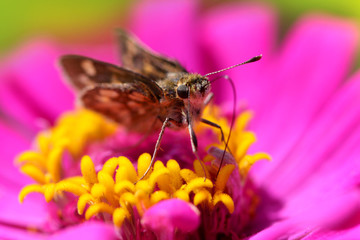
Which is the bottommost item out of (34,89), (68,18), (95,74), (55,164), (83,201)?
(83,201)

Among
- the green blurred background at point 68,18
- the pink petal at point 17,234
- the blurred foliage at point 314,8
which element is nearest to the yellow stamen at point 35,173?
the pink petal at point 17,234

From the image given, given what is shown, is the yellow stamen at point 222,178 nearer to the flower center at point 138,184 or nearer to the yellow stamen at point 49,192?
the flower center at point 138,184

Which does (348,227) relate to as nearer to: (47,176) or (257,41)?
(47,176)

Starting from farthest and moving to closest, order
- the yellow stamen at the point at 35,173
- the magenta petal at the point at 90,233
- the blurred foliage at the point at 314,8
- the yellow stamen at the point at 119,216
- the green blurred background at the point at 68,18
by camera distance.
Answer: the green blurred background at the point at 68,18, the blurred foliage at the point at 314,8, the yellow stamen at the point at 35,173, the yellow stamen at the point at 119,216, the magenta petal at the point at 90,233

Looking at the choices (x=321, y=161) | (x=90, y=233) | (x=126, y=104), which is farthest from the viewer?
(x=321, y=161)

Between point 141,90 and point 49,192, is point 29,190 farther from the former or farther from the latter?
point 141,90

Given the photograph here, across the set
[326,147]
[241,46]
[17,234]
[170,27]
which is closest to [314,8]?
[241,46]

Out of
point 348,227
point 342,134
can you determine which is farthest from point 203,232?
point 342,134
